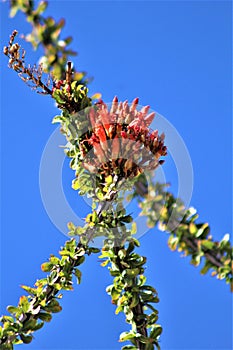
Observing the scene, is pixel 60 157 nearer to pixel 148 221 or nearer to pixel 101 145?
pixel 101 145

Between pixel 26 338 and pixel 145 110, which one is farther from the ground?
pixel 145 110

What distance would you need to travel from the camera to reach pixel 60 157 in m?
2.04

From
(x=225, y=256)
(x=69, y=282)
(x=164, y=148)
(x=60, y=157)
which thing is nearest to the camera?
(x=225, y=256)

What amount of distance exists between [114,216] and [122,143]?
26cm

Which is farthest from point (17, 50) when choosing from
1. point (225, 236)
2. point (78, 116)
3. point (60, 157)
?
point (225, 236)

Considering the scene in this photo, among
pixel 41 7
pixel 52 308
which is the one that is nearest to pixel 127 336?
pixel 52 308

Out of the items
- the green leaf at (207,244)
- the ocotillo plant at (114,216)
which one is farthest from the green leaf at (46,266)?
the green leaf at (207,244)

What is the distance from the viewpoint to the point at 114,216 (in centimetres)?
183

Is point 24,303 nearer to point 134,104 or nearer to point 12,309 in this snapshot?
point 12,309

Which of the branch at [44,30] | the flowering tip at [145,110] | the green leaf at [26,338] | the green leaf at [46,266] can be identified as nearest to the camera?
the branch at [44,30]

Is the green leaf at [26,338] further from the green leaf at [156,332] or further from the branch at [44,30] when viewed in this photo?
the branch at [44,30]

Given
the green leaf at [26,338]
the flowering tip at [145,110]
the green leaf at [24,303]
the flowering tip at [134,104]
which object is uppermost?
the flowering tip at [134,104]

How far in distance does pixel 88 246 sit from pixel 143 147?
0.39 metres

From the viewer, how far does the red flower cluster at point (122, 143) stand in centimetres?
177
